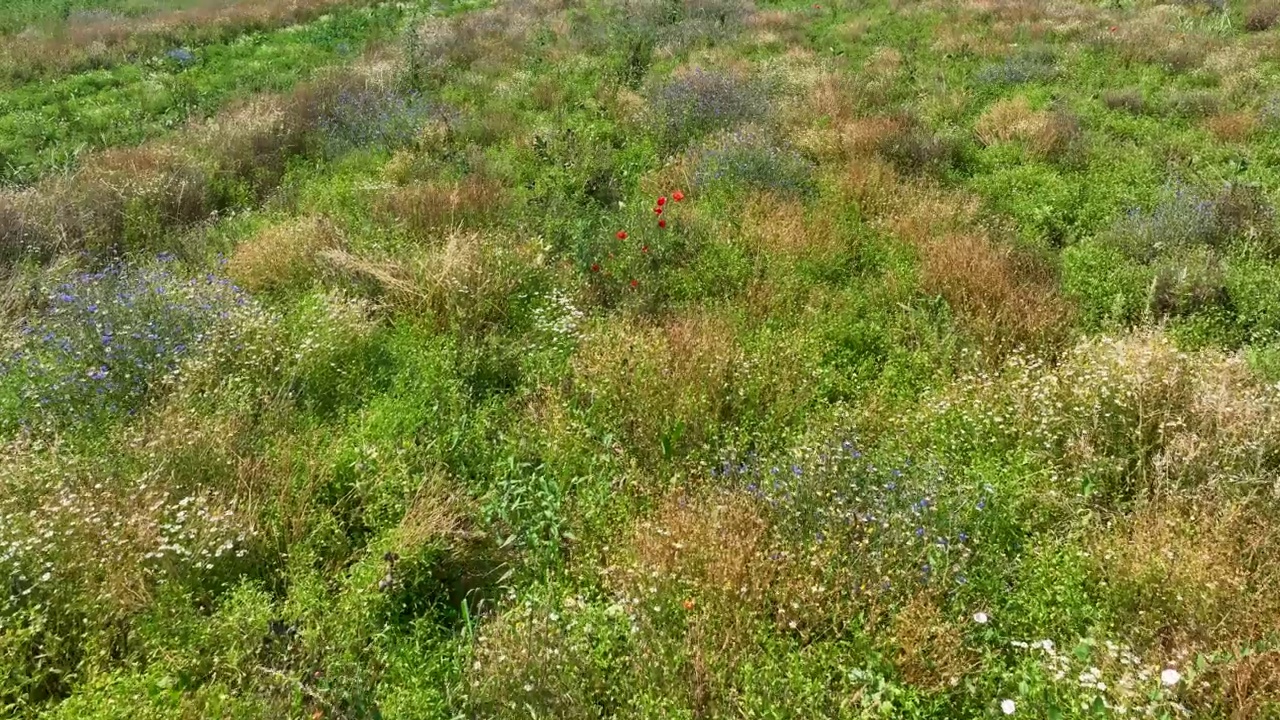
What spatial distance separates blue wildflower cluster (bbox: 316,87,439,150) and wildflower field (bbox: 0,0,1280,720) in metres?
0.16

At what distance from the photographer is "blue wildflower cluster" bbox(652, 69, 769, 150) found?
29.3 ft

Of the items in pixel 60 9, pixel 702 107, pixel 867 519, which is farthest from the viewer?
pixel 60 9

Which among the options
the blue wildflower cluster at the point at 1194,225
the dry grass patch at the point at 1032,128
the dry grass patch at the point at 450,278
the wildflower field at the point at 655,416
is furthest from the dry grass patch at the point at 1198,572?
the dry grass patch at the point at 1032,128

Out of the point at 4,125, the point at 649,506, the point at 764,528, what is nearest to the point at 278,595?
the point at 649,506

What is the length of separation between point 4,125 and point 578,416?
10.7m

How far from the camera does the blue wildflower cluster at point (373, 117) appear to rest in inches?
356

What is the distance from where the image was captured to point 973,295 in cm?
555

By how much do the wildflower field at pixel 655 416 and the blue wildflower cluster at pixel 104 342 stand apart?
0.03 meters

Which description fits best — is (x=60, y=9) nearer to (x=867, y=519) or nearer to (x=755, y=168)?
(x=755, y=168)

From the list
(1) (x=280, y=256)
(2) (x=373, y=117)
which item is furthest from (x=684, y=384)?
(2) (x=373, y=117)

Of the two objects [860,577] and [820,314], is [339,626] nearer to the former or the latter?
[860,577]

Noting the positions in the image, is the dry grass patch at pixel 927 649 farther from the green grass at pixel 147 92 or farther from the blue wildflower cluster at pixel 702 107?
the green grass at pixel 147 92

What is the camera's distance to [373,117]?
9.61 meters

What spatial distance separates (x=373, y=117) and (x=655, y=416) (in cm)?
699
